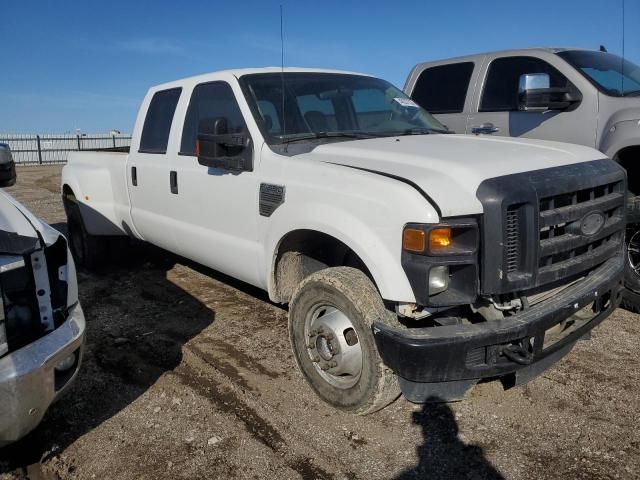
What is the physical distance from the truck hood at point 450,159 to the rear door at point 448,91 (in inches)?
87.6

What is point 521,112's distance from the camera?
5.43 metres

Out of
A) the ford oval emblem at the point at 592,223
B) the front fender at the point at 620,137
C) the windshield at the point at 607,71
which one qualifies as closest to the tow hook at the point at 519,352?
the ford oval emblem at the point at 592,223

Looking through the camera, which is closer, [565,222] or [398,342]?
[398,342]

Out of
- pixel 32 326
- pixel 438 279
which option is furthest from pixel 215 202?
pixel 438 279

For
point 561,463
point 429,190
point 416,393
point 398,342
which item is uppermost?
point 429,190

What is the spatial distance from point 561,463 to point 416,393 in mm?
789

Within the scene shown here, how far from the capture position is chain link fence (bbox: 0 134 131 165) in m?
26.0

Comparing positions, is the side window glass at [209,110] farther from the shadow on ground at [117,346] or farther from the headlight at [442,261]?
the headlight at [442,261]

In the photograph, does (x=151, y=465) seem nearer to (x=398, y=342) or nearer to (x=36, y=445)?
(x=36, y=445)

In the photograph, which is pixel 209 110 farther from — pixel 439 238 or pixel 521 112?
pixel 521 112

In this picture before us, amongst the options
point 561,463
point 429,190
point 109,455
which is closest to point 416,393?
point 561,463

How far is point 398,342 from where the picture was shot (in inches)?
104

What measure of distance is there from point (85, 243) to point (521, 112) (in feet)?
15.6

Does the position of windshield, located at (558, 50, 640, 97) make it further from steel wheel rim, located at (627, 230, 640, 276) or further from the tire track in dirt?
the tire track in dirt
